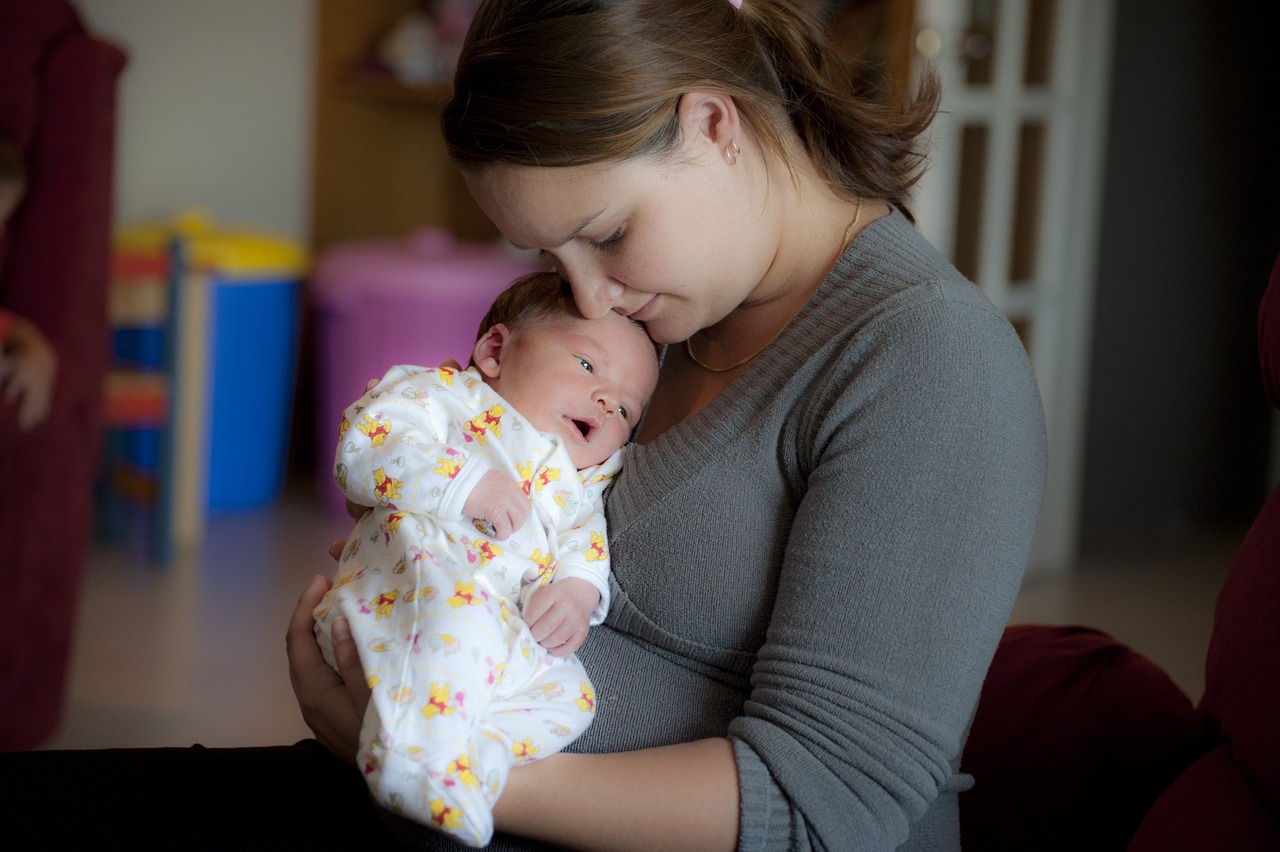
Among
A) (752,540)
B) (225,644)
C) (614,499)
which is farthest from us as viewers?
(225,644)

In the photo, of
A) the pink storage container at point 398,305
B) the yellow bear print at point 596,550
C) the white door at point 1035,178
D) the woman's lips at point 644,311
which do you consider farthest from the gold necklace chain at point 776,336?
the pink storage container at point 398,305

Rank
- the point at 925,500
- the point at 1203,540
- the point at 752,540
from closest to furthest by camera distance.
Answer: the point at 925,500 < the point at 752,540 < the point at 1203,540

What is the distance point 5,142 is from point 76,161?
143 mm

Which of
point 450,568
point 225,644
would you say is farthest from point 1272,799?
point 225,644

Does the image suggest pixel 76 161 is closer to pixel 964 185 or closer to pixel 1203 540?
pixel 964 185

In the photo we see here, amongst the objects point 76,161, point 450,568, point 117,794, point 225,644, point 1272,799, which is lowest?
point 225,644

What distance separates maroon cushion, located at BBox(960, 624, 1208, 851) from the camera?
48.2 inches

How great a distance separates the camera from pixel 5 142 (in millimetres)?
2707

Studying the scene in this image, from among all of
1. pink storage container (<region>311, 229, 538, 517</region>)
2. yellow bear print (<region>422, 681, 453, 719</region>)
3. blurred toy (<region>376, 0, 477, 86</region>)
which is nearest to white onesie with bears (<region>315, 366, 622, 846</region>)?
yellow bear print (<region>422, 681, 453, 719</region>)

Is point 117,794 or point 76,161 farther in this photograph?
point 76,161

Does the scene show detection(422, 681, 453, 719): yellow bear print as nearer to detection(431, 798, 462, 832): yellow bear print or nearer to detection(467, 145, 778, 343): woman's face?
detection(431, 798, 462, 832): yellow bear print

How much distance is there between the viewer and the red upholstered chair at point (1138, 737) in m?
1.05

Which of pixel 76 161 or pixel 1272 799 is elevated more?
pixel 76 161

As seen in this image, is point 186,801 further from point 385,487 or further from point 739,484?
point 739,484
